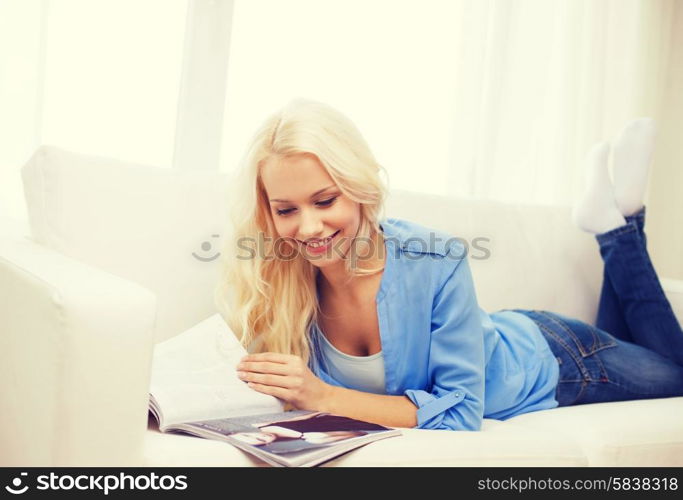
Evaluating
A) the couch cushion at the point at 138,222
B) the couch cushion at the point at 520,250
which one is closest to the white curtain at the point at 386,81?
the couch cushion at the point at 138,222

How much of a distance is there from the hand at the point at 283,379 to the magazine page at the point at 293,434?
0.23 ft

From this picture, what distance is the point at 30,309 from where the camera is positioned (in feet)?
3.26

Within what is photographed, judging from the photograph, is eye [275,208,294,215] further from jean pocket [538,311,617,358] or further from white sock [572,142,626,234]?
white sock [572,142,626,234]

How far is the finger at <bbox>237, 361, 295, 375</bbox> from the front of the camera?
1284mm

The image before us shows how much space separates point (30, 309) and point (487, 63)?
7.65 ft

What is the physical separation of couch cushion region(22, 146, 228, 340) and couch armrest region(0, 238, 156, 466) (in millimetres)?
434

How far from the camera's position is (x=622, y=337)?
2.11m

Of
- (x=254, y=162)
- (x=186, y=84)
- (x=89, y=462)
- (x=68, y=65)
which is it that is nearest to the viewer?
(x=89, y=462)

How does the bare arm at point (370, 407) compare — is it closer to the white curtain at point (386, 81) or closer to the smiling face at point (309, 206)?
the smiling face at point (309, 206)

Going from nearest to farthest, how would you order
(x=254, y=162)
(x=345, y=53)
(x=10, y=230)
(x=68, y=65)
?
1. (x=254, y=162)
2. (x=10, y=230)
3. (x=68, y=65)
4. (x=345, y=53)

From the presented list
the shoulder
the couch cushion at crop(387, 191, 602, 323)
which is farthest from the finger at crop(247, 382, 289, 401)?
the couch cushion at crop(387, 191, 602, 323)

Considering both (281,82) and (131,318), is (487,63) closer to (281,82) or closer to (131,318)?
(281,82)

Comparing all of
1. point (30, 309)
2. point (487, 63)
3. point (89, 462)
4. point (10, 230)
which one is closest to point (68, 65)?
point (10, 230)

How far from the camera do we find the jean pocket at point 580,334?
6.09ft
